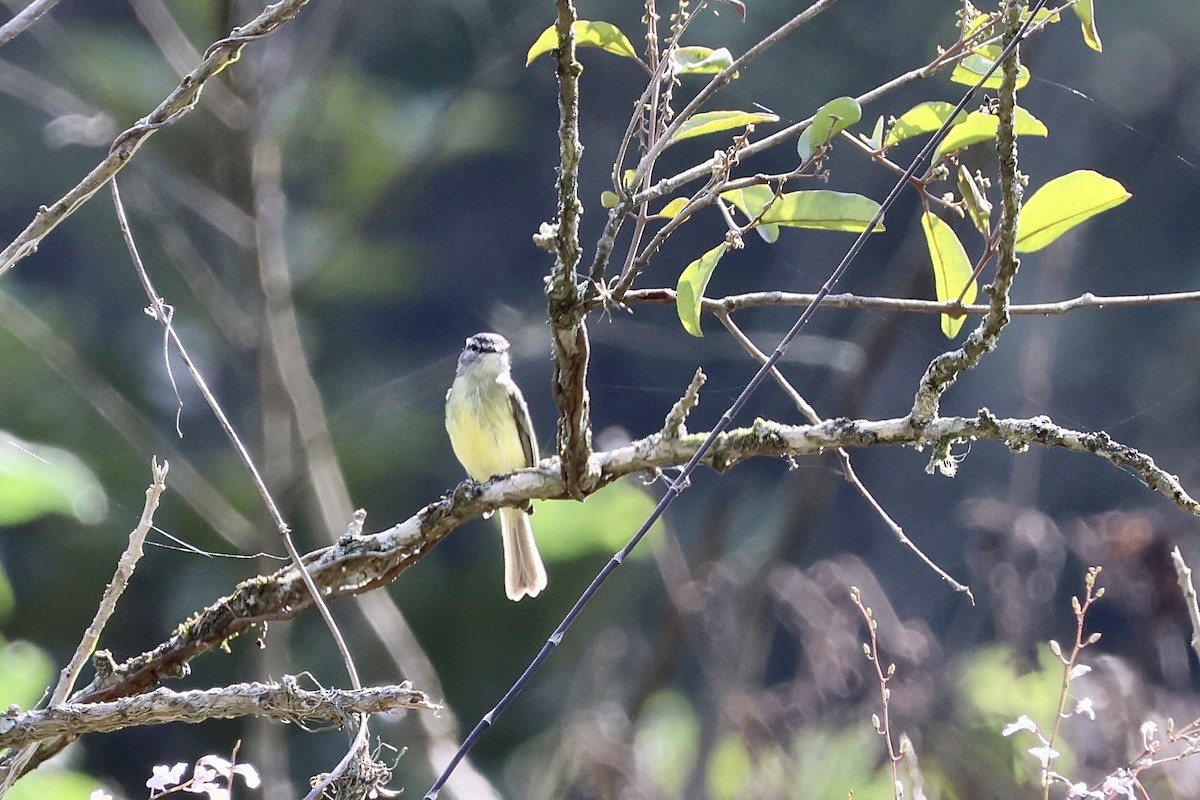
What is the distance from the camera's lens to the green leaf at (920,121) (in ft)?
6.37

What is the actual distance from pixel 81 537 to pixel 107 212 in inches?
67.5

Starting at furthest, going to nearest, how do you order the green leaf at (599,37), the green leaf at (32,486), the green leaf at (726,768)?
1. the green leaf at (726,768)
2. the green leaf at (32,486)
3. the green leaf at (599,37)

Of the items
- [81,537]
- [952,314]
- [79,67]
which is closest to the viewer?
[952,314]

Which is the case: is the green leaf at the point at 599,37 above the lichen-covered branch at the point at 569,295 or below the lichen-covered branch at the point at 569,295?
above

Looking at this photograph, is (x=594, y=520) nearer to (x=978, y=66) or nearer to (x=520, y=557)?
(x=520, y=557)

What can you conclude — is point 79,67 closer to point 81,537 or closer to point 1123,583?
point 81,537

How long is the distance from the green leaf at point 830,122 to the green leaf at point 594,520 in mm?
2501

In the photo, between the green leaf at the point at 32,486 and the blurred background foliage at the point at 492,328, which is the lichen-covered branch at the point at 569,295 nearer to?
the green leaf at the point at 32,486

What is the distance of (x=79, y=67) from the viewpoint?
5.56 meters

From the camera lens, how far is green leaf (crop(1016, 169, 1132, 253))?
6.07ft

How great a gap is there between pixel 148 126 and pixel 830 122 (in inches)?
36.1

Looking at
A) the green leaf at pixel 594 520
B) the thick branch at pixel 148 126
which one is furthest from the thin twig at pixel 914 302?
the green leaf at pixel 594 520

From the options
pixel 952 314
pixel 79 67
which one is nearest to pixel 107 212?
pixel 79 67

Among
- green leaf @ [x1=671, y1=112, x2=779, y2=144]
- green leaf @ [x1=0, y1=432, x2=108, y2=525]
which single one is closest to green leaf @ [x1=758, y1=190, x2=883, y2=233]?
green leaf @ [x1=671, y1=112, x2=779, y2=144]
